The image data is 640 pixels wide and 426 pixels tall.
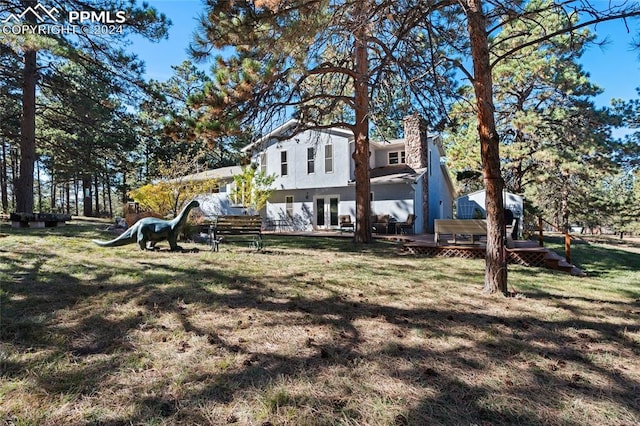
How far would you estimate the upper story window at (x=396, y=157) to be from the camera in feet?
61.7

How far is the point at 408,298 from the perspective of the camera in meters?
4.65

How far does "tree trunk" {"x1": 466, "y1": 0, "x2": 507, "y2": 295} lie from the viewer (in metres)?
4.88

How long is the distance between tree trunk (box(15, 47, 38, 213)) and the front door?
43.0 ft

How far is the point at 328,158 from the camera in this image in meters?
18.6

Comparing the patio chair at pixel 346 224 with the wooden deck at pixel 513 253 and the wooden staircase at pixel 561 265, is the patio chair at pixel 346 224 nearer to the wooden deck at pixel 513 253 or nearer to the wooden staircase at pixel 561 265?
the wooden deck at pixel 513 253

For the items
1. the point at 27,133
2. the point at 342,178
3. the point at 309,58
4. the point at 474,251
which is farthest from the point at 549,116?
the point at 27,133

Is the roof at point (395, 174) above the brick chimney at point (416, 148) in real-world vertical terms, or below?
below

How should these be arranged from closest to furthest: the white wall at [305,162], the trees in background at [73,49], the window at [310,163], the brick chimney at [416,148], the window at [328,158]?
the trees in background at [73,49], the brick chimney at [416,148], the white wall at [305,162], the window at [328,158], the window at [310,163]

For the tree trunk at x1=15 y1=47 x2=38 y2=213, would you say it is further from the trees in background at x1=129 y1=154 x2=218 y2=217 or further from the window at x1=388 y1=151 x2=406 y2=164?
the window at x1=388 y1=151 x2=406 y2=164

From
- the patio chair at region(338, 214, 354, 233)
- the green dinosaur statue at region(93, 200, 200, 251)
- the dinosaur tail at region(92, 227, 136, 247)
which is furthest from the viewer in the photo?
the patio chair at region(338, 214, 354, 233)

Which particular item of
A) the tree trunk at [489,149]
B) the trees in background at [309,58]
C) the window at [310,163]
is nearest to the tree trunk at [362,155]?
the trees in background at [309,58]

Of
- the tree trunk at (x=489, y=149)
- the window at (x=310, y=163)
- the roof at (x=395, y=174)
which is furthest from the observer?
the window at (x=310, y=163)

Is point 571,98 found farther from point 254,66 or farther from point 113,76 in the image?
point 113,76

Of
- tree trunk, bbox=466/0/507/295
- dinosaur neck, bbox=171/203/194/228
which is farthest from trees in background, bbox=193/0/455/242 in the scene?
dinosaur neck, bbox=171/203/194/228
